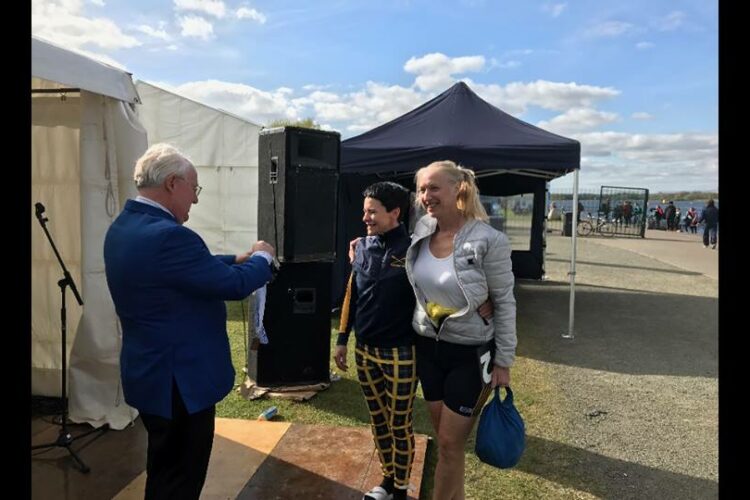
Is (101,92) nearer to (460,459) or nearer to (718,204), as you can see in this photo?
(460,459)

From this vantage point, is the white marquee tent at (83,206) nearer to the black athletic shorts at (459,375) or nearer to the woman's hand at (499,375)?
the black athletic shorts at (459,375)

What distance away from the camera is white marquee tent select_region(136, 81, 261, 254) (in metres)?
9.81

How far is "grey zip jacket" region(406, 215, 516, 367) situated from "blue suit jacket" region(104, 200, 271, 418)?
0.85 metres

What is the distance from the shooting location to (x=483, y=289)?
6.87 ft

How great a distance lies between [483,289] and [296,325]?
2.34 m

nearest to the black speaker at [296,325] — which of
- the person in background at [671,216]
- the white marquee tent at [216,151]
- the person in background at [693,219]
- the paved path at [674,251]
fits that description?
the white marquee tent at [216,151]

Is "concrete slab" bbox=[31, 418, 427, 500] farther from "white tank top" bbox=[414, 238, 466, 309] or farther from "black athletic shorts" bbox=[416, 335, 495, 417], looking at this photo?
"white tank top" bbox=[414, 238, 466, 309]

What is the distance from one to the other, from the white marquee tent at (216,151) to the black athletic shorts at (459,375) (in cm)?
838

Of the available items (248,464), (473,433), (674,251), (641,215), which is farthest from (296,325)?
(641,215)

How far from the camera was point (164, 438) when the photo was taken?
1794 mm

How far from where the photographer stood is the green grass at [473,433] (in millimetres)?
2861

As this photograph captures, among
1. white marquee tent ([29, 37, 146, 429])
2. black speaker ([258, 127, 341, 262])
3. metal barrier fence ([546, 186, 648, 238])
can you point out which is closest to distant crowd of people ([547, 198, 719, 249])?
metal barrier fence ([546, 186, 648, 238])
